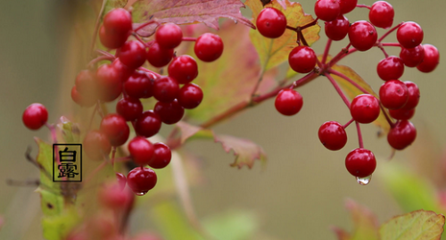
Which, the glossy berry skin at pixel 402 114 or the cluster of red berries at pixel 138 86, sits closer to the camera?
the cluster of red berries at pixel 138 86

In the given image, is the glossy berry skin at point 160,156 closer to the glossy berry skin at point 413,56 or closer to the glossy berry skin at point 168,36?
the glossy berry skin at point 168,36

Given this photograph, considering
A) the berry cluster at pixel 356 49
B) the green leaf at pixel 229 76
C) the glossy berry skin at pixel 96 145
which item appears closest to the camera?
the glossy berry skin at pixel 96 145

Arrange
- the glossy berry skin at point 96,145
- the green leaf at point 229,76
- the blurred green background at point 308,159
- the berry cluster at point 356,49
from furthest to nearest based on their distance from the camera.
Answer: the blurred green background at point 308,159 < the green leaf at point 229,76 < the berry cluster at point 356,49 < the glossy berry skin at point 96,145

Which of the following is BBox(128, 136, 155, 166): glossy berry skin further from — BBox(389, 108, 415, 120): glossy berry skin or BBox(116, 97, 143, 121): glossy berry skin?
BBox(389, 108, 415, 120): glossy berry skin

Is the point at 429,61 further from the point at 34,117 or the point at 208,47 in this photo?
the point at 34,117

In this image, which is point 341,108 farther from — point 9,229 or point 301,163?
point 9,229

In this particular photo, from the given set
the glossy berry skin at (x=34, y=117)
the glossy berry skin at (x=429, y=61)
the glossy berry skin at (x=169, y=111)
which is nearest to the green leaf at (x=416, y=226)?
the glossy berry skin at (x=429, y=61)
